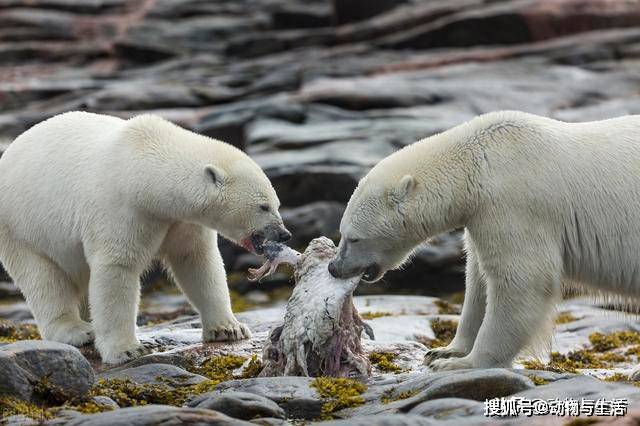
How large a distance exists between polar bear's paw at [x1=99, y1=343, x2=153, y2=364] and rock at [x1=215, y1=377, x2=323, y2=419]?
140 cm

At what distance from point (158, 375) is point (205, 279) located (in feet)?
5.99

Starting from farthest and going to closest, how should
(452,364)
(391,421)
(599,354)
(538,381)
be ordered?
1. (599,354)
2. (452,364)
3. (538,381)
4. (391,421)

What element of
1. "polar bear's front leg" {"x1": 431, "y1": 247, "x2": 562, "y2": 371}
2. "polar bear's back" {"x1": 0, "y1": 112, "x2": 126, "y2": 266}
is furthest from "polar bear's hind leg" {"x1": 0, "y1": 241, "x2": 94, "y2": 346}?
"polar bear's front leg" {"x1": 431, "y1": 247, "x2": 562, "y2": 371}

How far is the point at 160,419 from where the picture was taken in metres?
5.45

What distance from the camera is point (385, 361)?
28.1 feet

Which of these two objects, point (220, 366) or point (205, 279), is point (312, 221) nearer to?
point (205, 279)

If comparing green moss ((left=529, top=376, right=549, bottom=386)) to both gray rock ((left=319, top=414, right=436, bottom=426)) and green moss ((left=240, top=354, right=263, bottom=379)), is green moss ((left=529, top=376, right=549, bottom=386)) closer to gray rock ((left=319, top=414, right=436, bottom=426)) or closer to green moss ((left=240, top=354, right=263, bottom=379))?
gray rock ((left=319, top=414, right=436, bottom=426))

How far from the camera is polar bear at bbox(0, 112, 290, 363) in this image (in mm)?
8633

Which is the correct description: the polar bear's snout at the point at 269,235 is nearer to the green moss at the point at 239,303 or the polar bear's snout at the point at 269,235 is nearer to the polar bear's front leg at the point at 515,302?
the polar bear's front leg at the point at 515,302

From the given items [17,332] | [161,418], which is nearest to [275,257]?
[161,418]

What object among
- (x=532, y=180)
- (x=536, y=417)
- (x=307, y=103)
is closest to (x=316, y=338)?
(x=532, y=180)

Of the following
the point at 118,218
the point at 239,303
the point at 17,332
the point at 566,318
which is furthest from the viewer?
the point at 239,303

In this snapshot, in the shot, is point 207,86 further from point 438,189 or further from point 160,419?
point 160,419

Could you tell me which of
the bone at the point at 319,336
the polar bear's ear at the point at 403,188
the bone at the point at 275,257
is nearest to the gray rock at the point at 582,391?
the bone at the point at 319,336
